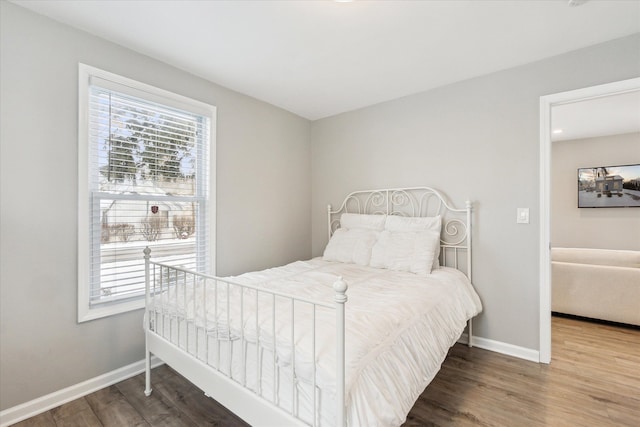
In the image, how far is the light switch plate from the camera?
7.99ft

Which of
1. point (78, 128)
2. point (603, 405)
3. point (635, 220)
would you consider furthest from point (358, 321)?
point (635, 220)

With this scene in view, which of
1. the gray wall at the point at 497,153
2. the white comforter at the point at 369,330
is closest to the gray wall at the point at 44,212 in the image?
the white comforter at the point at 369,330

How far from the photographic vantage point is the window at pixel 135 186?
2008mm

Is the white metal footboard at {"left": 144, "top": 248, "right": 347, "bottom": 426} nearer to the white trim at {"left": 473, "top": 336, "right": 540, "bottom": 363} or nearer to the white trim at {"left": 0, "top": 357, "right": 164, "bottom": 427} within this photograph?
the white trim at {"left": 0, "top": 357, "right": 164, "bottom": 427}

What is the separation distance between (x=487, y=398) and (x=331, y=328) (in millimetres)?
1392

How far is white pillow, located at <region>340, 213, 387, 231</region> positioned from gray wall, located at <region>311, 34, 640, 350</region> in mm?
453

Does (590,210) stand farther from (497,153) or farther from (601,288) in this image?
(497,153)

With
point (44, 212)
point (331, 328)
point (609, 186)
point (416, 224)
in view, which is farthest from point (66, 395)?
point (609, 186)

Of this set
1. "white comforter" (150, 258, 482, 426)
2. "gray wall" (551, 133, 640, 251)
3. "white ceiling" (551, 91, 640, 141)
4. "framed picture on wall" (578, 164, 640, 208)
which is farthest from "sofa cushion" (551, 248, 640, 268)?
"white comforter" (150, 258, 482, 426)

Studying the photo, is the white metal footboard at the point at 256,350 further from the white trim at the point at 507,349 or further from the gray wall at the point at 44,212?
the white trim at the point at 507,349

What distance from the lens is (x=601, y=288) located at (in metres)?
3.06

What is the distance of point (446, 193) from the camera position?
2.84 m

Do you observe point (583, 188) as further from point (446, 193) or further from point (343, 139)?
point (343, 139)

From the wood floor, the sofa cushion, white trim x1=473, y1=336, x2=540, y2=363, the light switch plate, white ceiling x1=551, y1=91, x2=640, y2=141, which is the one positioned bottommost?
the wood floor
